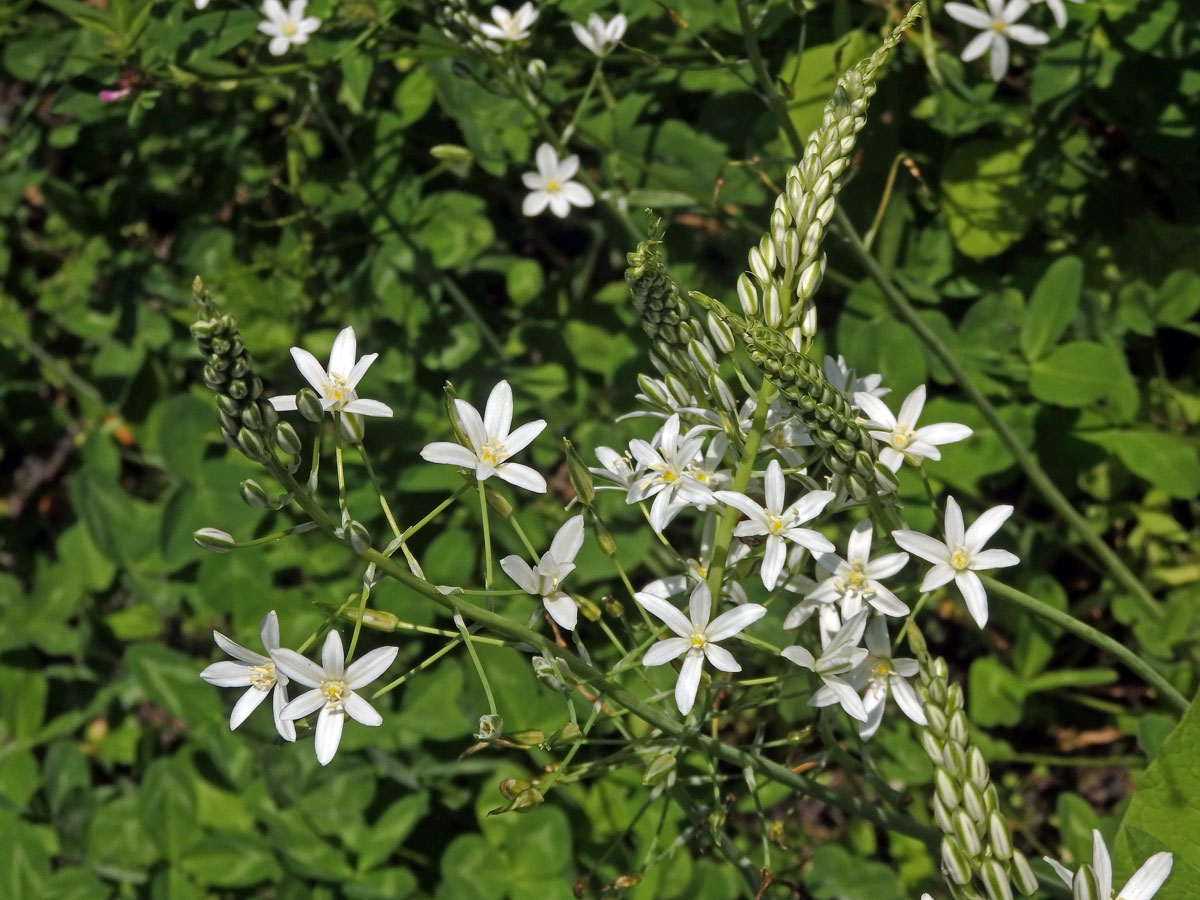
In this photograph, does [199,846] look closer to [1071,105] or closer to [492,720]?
[492,720]

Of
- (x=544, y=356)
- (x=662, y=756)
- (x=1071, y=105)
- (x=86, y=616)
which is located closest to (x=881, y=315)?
(x=1071, y=105)

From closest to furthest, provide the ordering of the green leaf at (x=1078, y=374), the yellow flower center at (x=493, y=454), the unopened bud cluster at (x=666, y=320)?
the unopened bud cluster at (x=666, y=320)
the yellow flower center at (x=493, y=454)
the green leaf at (x=1078, y=374)

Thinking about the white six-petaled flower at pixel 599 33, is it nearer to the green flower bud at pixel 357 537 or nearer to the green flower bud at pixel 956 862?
the green flower bud at pixel 357 537

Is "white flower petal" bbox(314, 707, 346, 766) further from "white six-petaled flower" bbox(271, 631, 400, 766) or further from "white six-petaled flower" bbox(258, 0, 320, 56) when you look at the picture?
"white six-petaled flower" bbox(258, 0, 320, 56)

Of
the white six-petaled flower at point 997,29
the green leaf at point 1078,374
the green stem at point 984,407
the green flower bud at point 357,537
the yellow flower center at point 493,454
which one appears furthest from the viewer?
the green leaf at point 1078,374

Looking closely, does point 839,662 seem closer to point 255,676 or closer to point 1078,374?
point 255,676

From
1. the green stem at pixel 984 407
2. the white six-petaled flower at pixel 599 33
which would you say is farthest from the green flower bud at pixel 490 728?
the white six-petaled flower at pixel 599 33

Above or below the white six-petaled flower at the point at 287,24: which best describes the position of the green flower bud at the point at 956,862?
below
